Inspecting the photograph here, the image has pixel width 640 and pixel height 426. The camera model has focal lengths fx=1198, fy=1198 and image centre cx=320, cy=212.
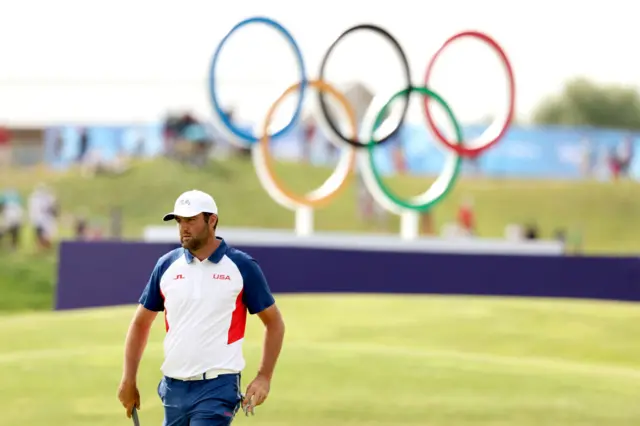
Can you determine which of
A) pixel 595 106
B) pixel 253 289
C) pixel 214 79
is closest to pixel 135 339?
pixel 253 289

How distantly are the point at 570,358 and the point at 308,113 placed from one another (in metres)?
33.3

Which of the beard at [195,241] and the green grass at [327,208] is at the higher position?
the beard at [195,241]

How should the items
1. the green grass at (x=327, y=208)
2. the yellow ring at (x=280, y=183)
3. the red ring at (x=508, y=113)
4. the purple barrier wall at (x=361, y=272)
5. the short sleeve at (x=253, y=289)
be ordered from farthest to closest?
1. the green grass at (x=327, y=208)
2. the red ring at (x=508, y=113)
3. the yellow ring at (x=280, y=183)
4. the purple barrier wall at (x=361, y=272)
5. the short sleeve at (x=253, y=289)

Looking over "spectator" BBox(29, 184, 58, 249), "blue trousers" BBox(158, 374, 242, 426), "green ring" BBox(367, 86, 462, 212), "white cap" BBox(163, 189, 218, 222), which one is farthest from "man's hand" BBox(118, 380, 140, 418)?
"spectator" BBox(29, 184, 58, 249)

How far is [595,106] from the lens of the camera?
9456 centimetres

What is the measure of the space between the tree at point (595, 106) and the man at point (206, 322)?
89562 millimetres

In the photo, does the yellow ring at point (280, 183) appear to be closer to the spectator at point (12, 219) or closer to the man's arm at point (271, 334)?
the spectator at point (12, 219)

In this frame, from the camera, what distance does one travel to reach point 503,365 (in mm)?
15297

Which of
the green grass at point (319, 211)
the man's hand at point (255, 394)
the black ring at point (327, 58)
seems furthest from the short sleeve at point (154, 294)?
the green grass at point (319, 211)

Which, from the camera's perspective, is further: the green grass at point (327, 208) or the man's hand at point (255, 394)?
the green grass at point (327, 208)

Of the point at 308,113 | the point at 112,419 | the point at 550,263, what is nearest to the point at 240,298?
the point at 112,419

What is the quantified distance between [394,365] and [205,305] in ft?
28.1

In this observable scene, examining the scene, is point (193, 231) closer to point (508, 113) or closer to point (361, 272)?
point (361, 272)

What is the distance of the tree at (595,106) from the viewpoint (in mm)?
94188
